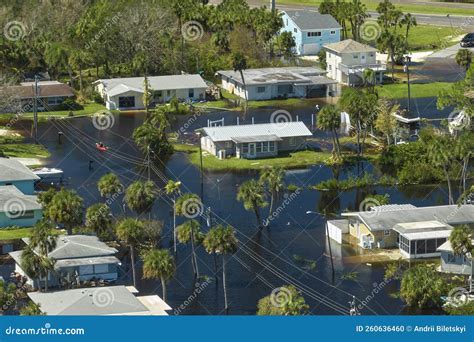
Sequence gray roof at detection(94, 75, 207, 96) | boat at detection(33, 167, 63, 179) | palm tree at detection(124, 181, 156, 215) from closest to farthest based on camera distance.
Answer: palm tree at detection(124, 181, 156, 215), boat at detection(33, 167, 63, 179), gray roof at detection(94, 75, 207, 96)

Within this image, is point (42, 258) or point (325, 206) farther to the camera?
point (325, 206)

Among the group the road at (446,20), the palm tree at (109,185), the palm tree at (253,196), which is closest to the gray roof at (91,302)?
the palm tree at (109,185)

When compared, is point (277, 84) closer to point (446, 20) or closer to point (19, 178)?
point (19, 178)

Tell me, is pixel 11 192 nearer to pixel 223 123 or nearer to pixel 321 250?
pixel 321 250

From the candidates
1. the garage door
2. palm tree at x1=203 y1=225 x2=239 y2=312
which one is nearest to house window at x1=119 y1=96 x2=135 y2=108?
the garage door

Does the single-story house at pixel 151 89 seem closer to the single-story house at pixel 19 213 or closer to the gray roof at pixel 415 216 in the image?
the single-story house at pixel 19 213

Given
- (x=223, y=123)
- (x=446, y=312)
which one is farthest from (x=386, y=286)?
(x=223, y=123)

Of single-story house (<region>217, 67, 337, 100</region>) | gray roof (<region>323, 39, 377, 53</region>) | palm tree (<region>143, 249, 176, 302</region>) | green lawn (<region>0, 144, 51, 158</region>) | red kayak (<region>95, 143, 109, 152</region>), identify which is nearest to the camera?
palm tree (<region>143, 249, 176, 302</region>)

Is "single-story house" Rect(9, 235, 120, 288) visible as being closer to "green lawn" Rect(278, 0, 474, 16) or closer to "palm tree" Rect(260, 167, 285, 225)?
"palm tree" Rect(260, 167, 285, 225)
